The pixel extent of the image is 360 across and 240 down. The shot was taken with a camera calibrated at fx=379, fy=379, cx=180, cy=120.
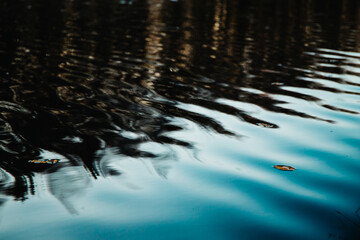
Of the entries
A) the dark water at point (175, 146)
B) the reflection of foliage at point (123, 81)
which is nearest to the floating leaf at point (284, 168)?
the dark water at point (175, 146)

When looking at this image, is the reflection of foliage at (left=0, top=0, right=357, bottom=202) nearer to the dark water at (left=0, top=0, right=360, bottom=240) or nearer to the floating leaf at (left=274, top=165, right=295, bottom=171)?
the dark water at (left=0, top=0, right=360, bottom=240)

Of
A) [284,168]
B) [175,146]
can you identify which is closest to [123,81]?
[175,146]

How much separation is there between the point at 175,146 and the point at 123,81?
7.39 ft

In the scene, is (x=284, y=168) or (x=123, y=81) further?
(x=123, y=81)

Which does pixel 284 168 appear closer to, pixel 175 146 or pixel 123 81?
pixel 175 146

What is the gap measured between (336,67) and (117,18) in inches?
313

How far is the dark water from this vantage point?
83.2 inches

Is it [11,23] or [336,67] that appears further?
[11,23]

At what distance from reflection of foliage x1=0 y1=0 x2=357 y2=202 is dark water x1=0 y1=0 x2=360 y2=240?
19 millimetres

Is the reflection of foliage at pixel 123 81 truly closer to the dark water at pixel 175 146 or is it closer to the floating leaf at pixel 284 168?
the dark water at pixel 175 146

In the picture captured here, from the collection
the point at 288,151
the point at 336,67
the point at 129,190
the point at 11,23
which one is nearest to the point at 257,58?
the point at 336,67

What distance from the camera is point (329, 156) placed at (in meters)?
3.01

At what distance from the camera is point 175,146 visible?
3072 millimetres

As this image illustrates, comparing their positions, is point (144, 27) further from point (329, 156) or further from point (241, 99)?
point (329, 156)
